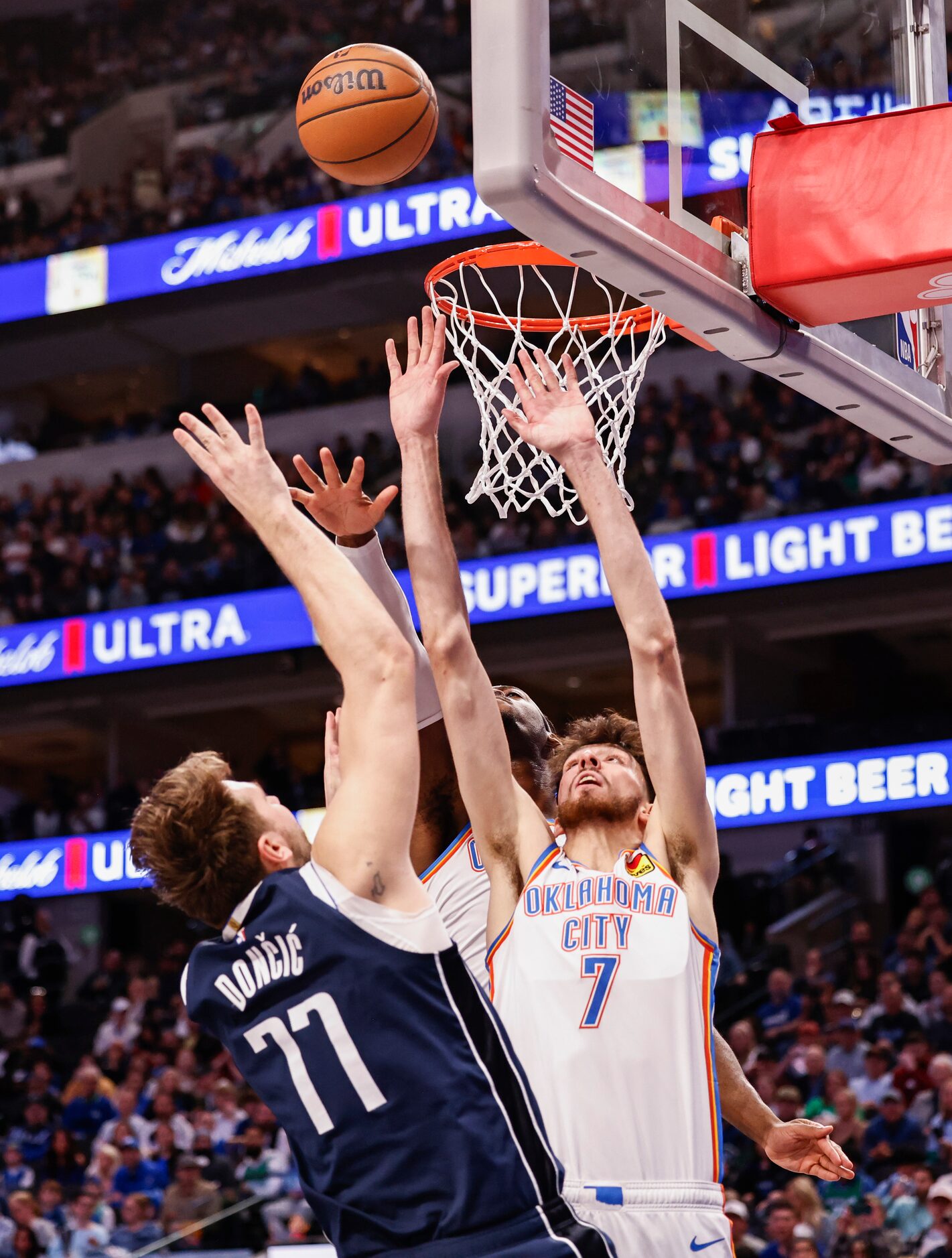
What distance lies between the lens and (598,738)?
4.00 metres

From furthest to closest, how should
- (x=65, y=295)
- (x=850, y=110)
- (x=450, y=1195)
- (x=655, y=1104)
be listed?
(x=65, y=295), (x=850, y=110), (x=655, y=1104), (x=450, y=1195)

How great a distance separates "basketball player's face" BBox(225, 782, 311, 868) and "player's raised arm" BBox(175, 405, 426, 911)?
0.12 metres

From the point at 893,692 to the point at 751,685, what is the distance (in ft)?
5.26

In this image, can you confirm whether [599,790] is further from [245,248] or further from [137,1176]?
[245,248]

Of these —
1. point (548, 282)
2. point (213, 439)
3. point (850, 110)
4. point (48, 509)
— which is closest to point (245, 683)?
point (48, 509)

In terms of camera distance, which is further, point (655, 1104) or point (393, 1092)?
point (655, 1104)

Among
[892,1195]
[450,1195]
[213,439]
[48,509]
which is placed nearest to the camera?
[450,1195]

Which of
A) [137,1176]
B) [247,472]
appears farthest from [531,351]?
[137,1176]

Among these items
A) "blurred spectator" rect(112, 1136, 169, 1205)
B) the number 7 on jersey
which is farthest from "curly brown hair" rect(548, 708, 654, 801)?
"blurred spectator" rect(112, 1136, 169, 1205)

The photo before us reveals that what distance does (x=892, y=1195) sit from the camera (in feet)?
28.5

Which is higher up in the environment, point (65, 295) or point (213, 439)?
point (65, 295)

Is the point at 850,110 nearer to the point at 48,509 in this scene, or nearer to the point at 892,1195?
the point at 892,1195

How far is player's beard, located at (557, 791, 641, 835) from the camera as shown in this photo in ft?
12.3

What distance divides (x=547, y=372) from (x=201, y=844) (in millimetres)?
1681
